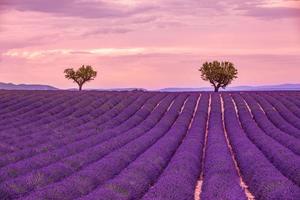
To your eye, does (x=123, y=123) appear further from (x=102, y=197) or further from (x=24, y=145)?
(x=102, y=197)

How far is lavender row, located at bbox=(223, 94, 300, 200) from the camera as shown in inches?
440

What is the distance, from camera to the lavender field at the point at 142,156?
1177 cm

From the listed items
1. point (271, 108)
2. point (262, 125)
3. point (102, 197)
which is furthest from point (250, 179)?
point (271, 108)

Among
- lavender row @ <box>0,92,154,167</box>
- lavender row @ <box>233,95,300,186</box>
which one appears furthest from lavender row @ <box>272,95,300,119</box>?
lavender row @ <box>0,92,154,167</box>

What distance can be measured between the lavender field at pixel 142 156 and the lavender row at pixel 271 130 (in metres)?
0.08

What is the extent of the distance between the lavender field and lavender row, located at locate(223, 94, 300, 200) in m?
0.03

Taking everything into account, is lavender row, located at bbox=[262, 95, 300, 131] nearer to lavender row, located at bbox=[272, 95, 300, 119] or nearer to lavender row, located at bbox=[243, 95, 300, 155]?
lavender row, located at bbox=[272, 95, 300, 119]

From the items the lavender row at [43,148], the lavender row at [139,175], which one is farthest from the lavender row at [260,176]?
the lavender row at [43,148]

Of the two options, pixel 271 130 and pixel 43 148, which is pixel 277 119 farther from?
pixel 43 148

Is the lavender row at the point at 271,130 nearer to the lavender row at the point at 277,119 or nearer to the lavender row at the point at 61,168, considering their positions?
the lavender row at the point at 277,119

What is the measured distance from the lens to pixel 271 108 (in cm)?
3675

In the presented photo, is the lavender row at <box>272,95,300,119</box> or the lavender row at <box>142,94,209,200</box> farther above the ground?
the lavender row at <box>272,95,300,119</box>

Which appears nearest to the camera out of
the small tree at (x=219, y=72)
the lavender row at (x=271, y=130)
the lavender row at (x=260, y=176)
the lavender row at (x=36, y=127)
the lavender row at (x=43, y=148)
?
the lavender row at (x=260, y=176)

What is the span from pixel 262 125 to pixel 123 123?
7.30 m
